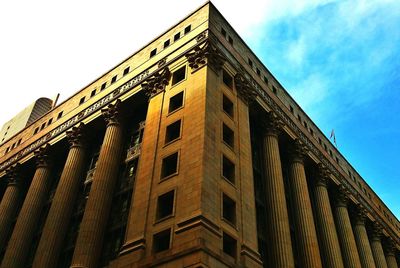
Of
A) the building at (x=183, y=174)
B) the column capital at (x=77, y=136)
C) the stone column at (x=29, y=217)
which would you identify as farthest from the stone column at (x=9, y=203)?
the column capital at (x=77, y=136)

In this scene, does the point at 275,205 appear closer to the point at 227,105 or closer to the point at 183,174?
the point at 227,105

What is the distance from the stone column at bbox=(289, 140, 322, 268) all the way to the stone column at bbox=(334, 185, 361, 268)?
9.21 meters

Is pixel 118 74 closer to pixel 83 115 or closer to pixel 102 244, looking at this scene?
pixel 83 115

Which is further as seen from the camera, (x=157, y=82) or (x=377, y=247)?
(x=377, y=247)

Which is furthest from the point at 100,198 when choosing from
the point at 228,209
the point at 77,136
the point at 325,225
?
the point at 325,225

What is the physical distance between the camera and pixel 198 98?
36188mm

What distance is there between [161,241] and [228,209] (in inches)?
224

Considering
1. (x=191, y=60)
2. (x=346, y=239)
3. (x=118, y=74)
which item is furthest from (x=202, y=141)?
(x=346, y=239)

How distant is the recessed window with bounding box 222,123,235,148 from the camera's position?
3719 cm

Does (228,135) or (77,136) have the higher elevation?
(77,136)

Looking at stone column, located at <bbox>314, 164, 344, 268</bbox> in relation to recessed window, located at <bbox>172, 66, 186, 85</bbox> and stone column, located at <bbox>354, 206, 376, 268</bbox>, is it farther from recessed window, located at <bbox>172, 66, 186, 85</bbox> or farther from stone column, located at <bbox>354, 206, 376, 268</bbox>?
recessed window, located at <bbox>172, 66, 186, 85</bbox>

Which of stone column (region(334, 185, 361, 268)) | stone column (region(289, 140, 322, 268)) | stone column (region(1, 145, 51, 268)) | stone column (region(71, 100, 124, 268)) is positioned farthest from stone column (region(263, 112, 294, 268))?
stone column (region(1, 145, 51, 268))

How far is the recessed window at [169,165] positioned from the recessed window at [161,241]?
550 cm

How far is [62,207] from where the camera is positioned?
42.0 meters
